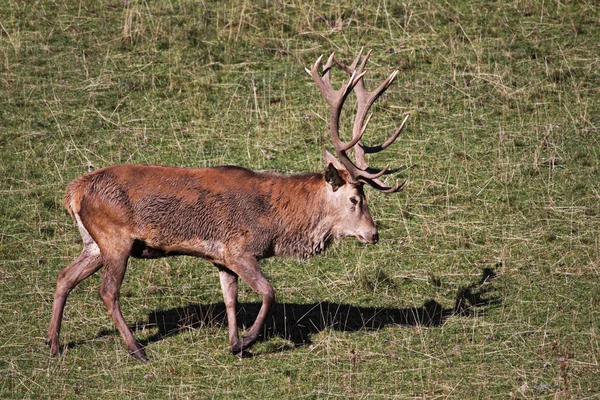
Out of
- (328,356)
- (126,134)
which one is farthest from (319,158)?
(328,356)

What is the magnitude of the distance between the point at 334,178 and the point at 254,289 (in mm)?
1389

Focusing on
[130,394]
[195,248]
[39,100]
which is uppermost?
[39,100]

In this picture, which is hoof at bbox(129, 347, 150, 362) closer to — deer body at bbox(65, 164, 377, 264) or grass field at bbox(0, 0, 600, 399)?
grass field at bbox(0, 0, 600, 399)

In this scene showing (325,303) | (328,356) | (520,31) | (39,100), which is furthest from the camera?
(520,31)

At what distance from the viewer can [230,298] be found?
34.7 feet

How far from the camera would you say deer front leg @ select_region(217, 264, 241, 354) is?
1040cm

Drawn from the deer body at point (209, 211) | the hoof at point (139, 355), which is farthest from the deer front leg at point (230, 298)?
the hoof at point (139, 355)

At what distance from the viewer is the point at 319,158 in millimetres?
14031

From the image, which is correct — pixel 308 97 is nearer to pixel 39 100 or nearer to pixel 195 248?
pixel 39 100

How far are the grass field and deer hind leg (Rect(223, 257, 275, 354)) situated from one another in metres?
0.22

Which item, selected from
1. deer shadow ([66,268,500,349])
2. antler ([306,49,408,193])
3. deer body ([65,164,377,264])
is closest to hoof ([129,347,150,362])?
deer shadow ([66,268,500,349])

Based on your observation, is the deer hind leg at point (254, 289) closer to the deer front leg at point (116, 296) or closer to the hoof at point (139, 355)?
the hoof at point (139, 355)

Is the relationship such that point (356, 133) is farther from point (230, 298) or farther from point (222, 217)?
point (230, 298)

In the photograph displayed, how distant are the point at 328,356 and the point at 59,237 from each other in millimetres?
3991
